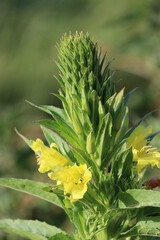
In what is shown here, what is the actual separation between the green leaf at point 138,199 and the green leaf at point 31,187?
21cm

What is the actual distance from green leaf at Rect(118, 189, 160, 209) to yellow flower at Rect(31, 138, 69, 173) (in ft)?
0.60

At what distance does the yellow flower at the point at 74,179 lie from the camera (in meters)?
1.24

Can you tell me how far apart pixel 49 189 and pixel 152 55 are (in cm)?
298

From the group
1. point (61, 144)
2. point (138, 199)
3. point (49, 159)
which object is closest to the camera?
point (138, 199)

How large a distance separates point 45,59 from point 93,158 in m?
7.17

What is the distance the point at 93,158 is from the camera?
133cm

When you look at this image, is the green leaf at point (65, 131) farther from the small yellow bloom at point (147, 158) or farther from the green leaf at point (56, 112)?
the small yellow bloom at point (147, 158)

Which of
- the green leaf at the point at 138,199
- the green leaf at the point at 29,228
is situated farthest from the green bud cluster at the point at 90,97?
the green leaf at the point at 29,228

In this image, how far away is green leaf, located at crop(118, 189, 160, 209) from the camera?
3.78ft

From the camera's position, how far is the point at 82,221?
134cm

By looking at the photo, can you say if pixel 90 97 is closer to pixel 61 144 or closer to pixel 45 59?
pixel 61 144

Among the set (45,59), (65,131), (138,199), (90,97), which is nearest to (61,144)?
(65,131)

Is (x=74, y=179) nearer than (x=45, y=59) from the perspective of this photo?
Yes

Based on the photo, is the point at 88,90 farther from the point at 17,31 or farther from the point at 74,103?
the point at 17,31
